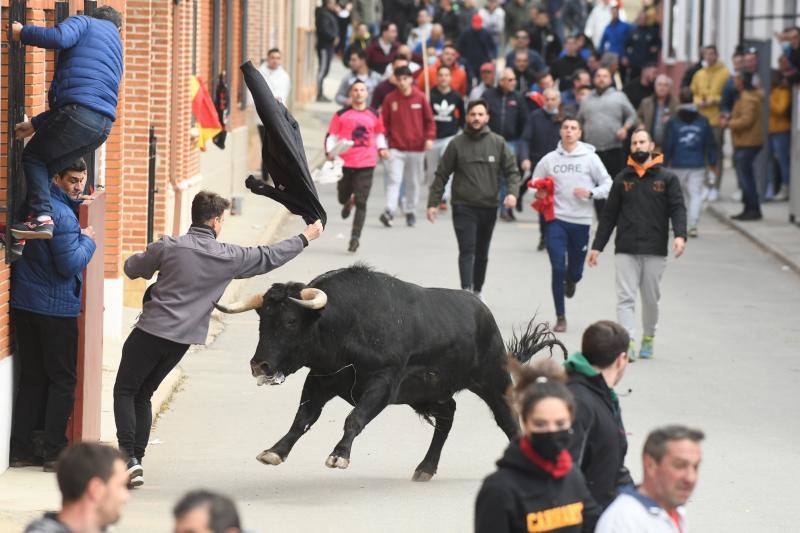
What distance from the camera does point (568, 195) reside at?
1585 centimetres

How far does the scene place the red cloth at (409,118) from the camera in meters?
22.9

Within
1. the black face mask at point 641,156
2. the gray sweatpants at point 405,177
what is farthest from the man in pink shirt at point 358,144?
the black face mask at point 641,156

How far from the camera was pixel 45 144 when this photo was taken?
389 inches

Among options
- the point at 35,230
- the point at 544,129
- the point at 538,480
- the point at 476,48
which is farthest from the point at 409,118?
the point at 538,480

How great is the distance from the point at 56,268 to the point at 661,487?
518 cm

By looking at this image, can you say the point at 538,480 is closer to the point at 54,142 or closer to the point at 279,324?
the point at 279,324

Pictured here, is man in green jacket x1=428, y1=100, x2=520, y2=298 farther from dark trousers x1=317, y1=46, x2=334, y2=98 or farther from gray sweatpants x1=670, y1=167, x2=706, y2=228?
dark trousers x1=317, y1=46, x2=334, y2=98

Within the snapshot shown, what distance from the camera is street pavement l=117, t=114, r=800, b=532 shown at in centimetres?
987

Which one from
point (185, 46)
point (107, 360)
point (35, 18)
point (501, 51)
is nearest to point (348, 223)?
point (185, 46)

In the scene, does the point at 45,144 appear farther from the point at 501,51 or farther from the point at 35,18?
the point at 501,51

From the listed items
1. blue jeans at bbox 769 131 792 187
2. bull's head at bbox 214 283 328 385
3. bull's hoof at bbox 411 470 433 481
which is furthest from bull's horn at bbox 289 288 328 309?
blue jeans at bbox 769 131 792 187

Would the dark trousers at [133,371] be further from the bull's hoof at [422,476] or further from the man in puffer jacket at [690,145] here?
the man in puffer jacket at [690,145]

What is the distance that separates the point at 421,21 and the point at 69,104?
84.3ft

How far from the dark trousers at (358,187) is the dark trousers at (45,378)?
1049 centimetres
